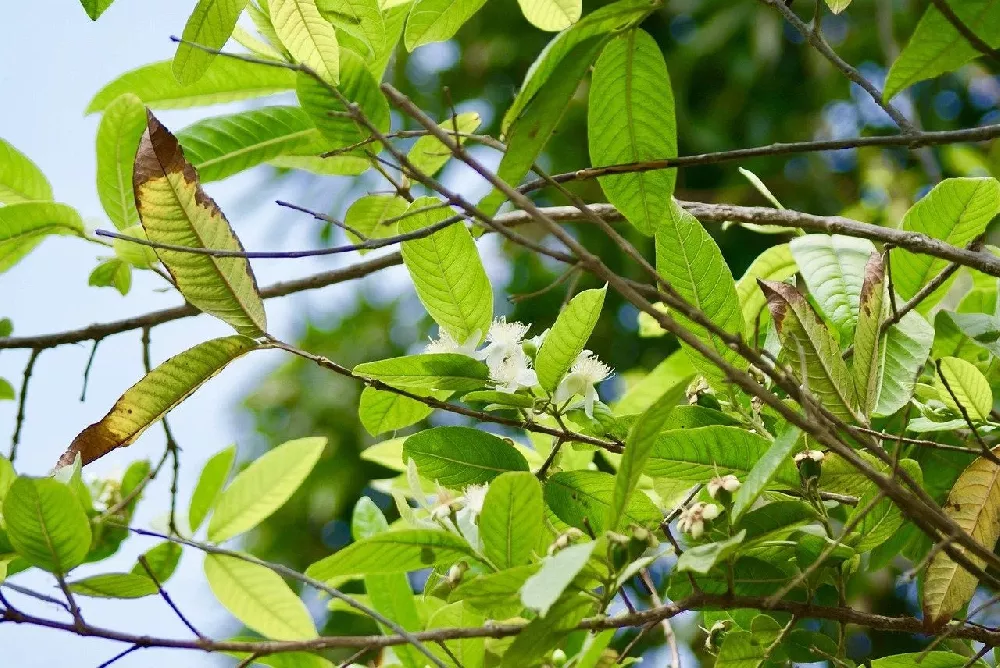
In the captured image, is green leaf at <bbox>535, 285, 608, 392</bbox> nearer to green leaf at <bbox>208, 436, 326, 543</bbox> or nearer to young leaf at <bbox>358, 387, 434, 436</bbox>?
young leaf at <bbox>358, 387, 434, 436</bbox>

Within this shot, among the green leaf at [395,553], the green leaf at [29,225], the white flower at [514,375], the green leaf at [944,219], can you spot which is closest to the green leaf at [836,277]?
the green leaf at [944,219]

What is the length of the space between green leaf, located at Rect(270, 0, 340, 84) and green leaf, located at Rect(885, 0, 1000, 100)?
36 cm

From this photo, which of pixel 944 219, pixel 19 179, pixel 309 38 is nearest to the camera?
A: pixel 309 38

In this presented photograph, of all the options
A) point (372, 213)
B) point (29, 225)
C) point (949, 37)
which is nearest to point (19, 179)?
point (29, 225)

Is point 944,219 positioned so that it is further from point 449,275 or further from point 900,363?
point 449,275

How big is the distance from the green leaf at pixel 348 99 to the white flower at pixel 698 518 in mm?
342

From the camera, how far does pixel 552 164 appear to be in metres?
3.27

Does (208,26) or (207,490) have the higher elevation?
(208,26)

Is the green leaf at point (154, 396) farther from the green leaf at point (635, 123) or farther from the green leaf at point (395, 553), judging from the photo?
the green leaf at point (635, 123)

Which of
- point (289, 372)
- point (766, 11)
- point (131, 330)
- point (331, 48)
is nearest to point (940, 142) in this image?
point (331, 48)

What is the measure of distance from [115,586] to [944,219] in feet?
2.27

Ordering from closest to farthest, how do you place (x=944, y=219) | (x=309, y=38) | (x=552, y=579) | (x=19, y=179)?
1. (x=552, y=579)
2. (x=309, y=38)
3. (x=944, y=219)
4. (x=19, y=179)

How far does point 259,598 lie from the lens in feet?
2.48

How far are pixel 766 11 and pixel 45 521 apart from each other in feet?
9.68
